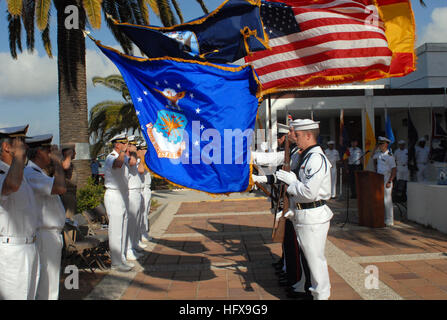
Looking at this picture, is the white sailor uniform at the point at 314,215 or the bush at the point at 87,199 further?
the bush at the point at 87,199

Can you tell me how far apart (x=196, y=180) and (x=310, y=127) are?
1437 mm

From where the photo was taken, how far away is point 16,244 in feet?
9.61

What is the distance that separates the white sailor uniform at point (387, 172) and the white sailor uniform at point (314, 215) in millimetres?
4703

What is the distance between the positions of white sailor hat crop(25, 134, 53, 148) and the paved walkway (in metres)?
2.07

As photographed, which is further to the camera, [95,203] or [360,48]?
[95,203]

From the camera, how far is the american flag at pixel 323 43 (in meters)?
4.69

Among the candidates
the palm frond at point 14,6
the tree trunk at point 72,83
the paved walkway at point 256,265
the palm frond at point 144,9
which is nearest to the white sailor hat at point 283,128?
the paved walkway at point 256,265

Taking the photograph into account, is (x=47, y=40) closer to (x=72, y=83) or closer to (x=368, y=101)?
(x=72, y=83)

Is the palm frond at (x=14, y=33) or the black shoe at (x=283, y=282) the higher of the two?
the palm frond at (x=14, y=33)

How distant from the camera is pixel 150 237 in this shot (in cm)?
756

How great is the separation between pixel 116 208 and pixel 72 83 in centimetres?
437

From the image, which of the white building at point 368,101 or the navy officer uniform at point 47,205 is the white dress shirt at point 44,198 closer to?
the navy officer uniform at point 47,205

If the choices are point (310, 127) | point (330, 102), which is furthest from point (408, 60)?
point (330, 102)
